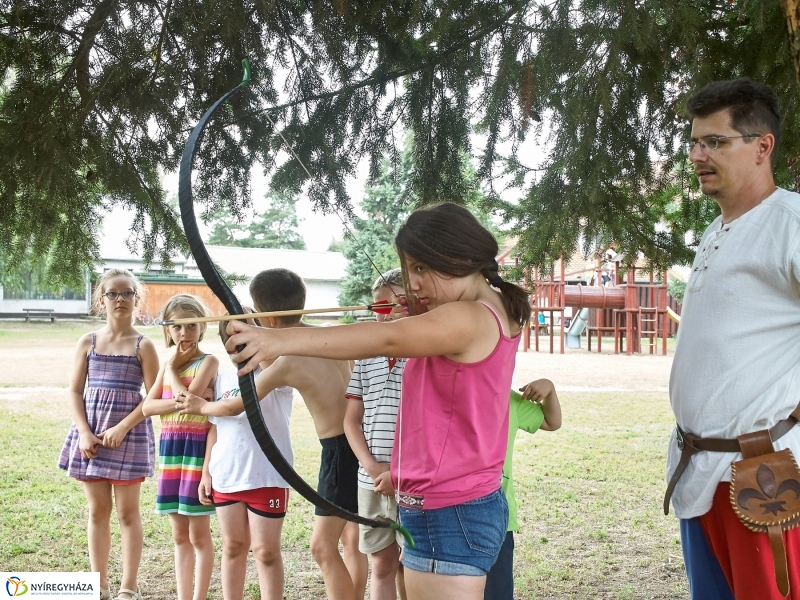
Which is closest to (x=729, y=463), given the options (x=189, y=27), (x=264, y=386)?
(x=264, y=386)

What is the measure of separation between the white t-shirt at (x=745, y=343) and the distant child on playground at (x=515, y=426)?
579mm

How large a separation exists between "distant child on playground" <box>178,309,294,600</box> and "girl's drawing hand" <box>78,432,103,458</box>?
2.36 ft

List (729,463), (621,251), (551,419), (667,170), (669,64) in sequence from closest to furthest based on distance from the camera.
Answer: (729,463) → (551,419) → (669,64) → (667,170) → (621,251)

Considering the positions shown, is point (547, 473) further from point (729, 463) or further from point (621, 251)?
point (729, 463)

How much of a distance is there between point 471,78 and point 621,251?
1.44 m

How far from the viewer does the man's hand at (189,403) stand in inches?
125

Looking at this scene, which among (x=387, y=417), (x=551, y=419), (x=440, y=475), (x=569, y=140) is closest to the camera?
(x=440, y=475)

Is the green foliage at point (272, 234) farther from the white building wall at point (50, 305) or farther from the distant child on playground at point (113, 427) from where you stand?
the distant child on playground at point (113, 427)

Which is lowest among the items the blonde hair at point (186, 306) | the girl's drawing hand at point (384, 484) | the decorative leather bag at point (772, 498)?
the girl's drawing hand at point (384, 484)

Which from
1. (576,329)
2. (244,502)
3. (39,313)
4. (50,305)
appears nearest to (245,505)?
(244,502)

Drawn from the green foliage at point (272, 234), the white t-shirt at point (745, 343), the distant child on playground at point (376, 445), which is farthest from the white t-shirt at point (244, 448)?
the green foliage at point (272, 234)

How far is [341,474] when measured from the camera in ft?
10.1

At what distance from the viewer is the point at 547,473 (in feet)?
22.3

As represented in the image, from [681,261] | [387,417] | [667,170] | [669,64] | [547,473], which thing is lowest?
[547,473]
